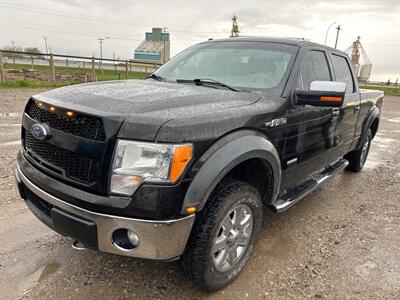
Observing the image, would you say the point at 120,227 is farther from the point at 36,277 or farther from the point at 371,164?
the point at 371,164

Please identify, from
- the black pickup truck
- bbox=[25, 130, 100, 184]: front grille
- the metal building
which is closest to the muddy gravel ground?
the black pickup truck

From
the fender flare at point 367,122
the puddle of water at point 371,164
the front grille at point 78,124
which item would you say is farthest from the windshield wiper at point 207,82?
the puddle of water at point 371,164

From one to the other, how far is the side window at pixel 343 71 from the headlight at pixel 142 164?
2.88 m

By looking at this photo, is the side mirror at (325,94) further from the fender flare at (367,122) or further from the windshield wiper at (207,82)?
the fender flare at (367,122)

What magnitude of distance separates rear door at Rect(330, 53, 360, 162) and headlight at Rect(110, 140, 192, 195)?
2.39 m

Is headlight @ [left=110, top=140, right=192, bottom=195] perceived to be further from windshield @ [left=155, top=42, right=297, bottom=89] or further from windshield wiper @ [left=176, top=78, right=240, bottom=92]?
windshield @ [left=155, top=42, right=297, bottom=89]

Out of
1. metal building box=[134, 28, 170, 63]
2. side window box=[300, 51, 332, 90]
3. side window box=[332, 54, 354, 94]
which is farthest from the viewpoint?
metal building box=[134, 28, 170, 63]

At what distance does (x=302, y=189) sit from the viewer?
3256mm

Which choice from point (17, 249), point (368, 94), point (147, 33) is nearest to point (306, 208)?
point (368, 94)

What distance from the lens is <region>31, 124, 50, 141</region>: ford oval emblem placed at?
6.90 feet

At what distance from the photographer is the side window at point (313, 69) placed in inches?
123

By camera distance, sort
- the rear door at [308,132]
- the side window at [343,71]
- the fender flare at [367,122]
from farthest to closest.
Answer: the fender flare at [367,122], the side window at [343,71], the rear door at [308,132]

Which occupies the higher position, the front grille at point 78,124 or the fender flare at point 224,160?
the front grille at point 78,124

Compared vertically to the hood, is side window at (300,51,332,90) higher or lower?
higher
